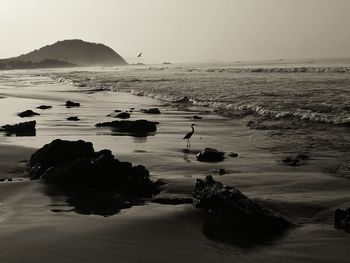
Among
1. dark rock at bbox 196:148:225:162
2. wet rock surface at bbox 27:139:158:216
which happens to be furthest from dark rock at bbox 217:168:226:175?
wet rock surface at bbox 27:139:158:216

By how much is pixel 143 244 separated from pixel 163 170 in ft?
13.6

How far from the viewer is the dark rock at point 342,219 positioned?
221 inches

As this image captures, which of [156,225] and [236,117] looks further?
[236,117]

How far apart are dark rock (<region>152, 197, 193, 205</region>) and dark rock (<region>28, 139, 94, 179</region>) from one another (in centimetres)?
243

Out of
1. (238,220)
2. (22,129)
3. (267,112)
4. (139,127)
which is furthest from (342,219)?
(267,112)

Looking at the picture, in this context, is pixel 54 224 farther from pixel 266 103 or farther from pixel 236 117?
pixel 266 103

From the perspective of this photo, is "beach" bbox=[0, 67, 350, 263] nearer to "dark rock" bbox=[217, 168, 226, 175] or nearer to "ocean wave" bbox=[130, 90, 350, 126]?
"dark rock" bbox=[217, 168, 226, 175]

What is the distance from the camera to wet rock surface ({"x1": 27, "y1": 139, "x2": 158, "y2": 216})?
22.6 ft

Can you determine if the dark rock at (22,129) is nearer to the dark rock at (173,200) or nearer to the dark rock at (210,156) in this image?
the dark rock at (210,156)

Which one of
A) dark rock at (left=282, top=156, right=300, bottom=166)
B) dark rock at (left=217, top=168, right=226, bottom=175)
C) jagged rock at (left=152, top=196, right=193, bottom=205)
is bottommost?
jagged rock at (left=152, top=196, right=193, bottom=205)

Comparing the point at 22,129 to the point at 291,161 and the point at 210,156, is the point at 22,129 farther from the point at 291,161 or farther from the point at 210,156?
the point at 291,161

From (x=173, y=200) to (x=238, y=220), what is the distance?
1.56 meters

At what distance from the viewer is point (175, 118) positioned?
1931 centimetres

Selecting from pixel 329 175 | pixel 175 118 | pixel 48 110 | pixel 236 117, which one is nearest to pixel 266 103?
pixel 236 117
